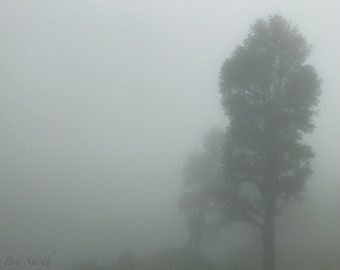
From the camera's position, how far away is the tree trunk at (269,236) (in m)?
14.6

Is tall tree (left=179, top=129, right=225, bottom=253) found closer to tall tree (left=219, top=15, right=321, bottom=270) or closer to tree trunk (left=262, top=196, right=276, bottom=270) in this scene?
tall tree (left=219, top=15, right=321, bottom=270)

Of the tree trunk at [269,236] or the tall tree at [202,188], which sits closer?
the tree trunk at [269,236]

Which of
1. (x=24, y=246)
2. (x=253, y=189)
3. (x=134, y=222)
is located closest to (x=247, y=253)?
(x=253, y=189)

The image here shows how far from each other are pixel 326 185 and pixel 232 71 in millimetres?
10669

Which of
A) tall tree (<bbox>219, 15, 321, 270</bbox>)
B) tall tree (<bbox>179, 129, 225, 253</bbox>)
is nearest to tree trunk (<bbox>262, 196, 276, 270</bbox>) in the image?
tall tree (<bbox>219, 15, 321, 270</bbox>)

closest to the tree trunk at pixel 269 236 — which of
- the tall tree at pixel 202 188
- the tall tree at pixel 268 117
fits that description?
the tall tree at pixel 268 117

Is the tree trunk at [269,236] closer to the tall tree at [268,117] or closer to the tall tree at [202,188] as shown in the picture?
the tall tree at [268,117]

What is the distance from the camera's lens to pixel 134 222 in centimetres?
2130

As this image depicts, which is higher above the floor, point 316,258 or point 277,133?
point 277,133

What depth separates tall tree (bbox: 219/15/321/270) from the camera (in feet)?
49.4

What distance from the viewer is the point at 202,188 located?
2159 cm

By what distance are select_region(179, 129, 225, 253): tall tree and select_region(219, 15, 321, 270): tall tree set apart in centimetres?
482

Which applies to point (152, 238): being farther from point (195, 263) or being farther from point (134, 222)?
point (195, 263)

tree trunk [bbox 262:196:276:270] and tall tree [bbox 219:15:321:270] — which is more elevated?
tall tree [bbox 219:15:321:270]
